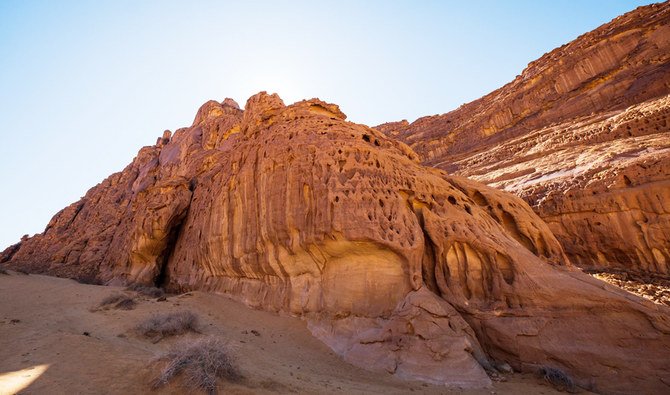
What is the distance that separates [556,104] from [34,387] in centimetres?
3734

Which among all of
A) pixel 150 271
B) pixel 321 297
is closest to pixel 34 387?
pixel 321 297

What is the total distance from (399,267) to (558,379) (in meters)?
4.22

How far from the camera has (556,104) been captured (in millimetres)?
29344

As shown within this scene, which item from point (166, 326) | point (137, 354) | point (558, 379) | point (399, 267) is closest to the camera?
point (137, 354)

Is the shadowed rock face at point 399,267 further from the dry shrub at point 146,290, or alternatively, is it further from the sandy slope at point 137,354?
the dry shrub at point 146,290

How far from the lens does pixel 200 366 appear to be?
4652mm

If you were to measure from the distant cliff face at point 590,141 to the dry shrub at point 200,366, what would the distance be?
16.8 meters

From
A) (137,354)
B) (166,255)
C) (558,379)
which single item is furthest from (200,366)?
(166,255)

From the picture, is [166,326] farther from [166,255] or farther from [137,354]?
[166,255]

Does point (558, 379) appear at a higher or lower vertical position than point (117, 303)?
lower

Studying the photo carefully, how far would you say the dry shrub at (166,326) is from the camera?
7.88 m

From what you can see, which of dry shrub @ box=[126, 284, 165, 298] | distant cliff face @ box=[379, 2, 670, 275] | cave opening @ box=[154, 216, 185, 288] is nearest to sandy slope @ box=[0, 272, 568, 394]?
dry shrub @ box=[126, 284, 165, 298]

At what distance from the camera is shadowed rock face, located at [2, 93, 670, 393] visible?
7152mm

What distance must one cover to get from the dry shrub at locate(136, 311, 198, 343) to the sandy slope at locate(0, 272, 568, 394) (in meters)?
0.28
